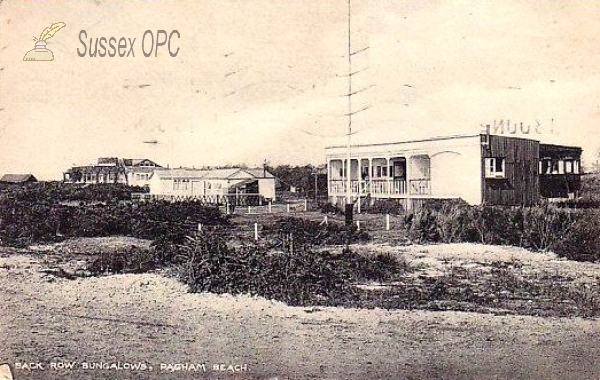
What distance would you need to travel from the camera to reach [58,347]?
2904 mm

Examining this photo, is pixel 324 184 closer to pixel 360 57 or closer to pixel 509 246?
pixel 360 57

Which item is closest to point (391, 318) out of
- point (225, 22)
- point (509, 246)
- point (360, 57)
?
point (509, 246)

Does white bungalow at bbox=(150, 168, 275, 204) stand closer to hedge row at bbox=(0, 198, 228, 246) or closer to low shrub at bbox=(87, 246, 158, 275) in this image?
hedge row at bbox=(0, 198, 228, 246)

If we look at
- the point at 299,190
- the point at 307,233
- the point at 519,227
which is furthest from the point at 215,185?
the point at 519,227

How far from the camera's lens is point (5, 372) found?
9.52 feet

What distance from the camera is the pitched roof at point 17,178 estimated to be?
3.05m

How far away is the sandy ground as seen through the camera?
2.72 m

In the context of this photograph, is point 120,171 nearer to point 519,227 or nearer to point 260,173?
A: point 260,173

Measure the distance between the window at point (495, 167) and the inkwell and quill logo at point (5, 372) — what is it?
2.72m

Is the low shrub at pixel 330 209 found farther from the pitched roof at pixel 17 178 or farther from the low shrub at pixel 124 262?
the pitched roof at pixel 17 178

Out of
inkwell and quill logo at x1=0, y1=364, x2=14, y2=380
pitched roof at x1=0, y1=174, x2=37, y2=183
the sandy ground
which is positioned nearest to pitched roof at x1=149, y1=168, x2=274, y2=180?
the sandy ground

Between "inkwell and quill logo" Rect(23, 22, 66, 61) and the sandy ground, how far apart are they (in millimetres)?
1116

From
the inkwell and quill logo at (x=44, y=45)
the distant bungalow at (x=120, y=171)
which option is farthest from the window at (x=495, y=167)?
the inkwell and quill logo at (x=44, y=45)

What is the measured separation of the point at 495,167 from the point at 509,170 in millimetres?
71
